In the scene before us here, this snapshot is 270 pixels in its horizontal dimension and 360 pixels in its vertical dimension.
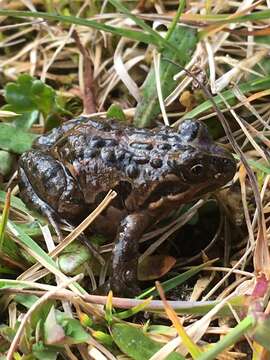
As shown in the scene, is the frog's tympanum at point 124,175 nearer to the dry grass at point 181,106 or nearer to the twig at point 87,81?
the dry grass at point 181,106

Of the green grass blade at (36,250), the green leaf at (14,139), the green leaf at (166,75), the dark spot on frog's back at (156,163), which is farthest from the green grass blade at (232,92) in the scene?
the green grass blade at (36,250)

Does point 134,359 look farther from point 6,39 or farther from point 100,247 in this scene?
point 6,39

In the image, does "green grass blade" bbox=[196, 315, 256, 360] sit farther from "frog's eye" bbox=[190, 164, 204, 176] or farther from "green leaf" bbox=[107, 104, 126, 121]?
"green leaf" bbox=[107, 104, 126, 121]

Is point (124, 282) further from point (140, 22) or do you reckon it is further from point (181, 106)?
point (140, 22)

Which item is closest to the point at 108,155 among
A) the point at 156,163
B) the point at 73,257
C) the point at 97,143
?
the point at 97,143

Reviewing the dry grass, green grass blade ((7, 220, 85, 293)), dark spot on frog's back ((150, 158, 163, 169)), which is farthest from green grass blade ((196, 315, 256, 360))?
dark spot on frog's back ((150, 158, 163, 169))
